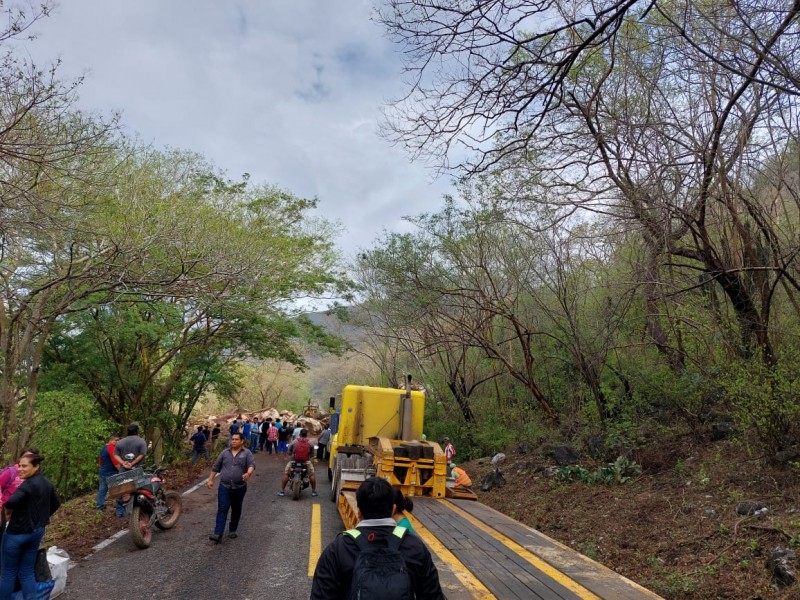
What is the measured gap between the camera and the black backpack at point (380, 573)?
8.11 feet

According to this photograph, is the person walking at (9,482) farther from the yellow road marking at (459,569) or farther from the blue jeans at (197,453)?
the blue jeans at (197,453)

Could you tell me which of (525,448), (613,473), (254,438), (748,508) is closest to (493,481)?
(525,448)

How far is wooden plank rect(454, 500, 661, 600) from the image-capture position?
181 inches

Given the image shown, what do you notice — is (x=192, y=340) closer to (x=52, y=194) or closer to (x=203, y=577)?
(x=52, y=194)

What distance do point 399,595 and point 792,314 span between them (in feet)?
34.4

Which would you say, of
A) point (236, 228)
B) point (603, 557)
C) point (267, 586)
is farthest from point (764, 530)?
point (236, 228)

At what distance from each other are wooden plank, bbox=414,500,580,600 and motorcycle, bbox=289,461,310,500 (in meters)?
5.25

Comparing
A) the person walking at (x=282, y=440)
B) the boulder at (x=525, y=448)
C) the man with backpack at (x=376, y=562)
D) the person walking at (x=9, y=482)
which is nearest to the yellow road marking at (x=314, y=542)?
the person walking at (x=9, y=482)

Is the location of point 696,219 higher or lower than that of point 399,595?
higher

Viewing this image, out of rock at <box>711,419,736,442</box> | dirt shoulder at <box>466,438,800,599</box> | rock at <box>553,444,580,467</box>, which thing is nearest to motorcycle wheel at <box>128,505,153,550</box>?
dirt shoulder at <box>466,438,800,599</box>

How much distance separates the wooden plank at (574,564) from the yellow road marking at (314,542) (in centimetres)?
233

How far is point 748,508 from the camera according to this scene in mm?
7320

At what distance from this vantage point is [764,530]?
21.6 feet

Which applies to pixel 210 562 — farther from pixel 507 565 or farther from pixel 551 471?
pixel 551 471
